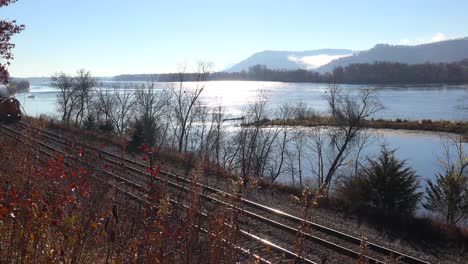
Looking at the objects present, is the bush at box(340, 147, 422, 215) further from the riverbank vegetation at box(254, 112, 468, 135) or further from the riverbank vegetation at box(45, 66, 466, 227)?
the riverbank vegetation at box(254, 112, 468, 135)

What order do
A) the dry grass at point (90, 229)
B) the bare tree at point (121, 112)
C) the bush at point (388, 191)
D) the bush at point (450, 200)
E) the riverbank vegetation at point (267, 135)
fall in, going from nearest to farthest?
the dry grass at point (90, 229), the bush at point (388, 191), the bush at point (450, 200), the riverbank vegetation at point (267, 135), the bare tree at point (121, 112)

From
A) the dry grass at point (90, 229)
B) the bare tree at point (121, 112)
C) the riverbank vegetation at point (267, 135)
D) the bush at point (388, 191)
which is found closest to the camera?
the dry grass at point (90, 229)

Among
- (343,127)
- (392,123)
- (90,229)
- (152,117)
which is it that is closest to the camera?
(90,229)

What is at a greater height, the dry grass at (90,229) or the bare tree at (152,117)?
the dry grass at (90,229)

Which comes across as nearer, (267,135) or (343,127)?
(343,127)

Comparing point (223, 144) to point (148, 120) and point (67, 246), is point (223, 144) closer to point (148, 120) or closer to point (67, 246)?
point (148, 120)

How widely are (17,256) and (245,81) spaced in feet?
621

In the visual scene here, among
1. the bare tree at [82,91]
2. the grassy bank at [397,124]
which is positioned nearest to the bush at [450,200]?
the grassy bank at [397,124]

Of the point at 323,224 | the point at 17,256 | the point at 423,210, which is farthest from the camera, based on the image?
the point at 423,210

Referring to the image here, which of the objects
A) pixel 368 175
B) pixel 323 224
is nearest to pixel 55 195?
pixel 323 224

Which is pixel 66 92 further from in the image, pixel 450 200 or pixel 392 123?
pixel 450 200

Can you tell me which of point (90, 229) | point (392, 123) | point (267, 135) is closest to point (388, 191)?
point (90, 229)

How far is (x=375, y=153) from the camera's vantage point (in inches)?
1503

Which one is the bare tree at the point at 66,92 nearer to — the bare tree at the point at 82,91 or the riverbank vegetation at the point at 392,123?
the bare tree at the point at 82,91
